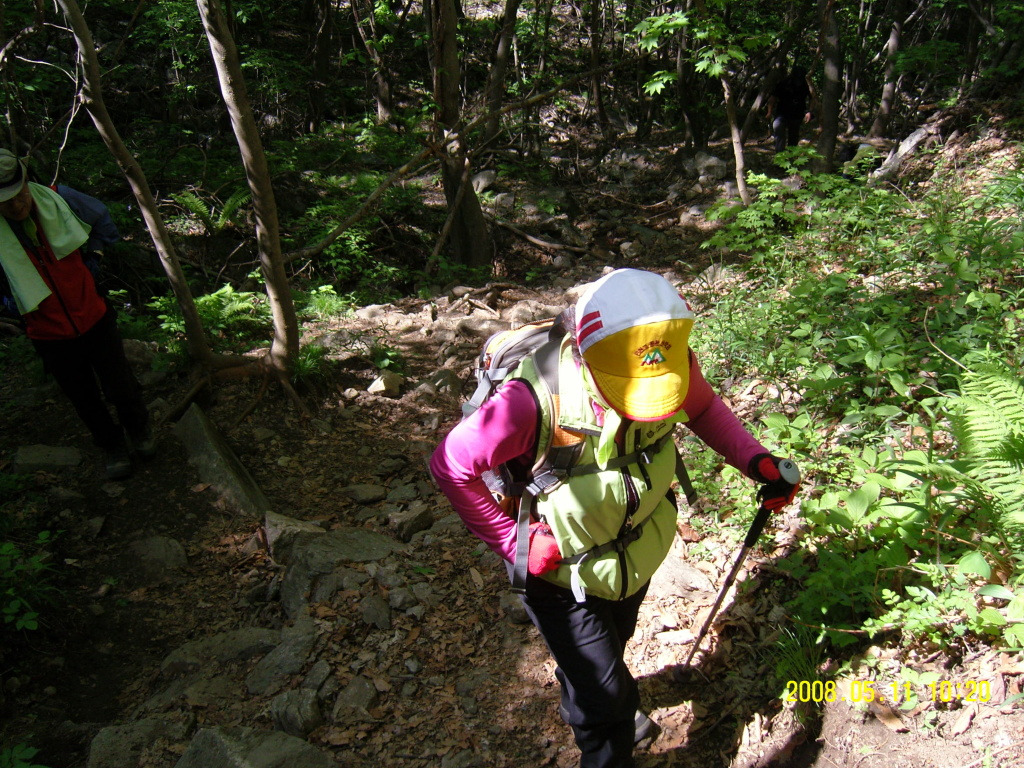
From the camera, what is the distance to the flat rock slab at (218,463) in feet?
15.7

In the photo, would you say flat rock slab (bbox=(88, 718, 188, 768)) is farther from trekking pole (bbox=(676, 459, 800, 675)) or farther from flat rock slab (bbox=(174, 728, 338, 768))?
trekking pole (bbox=(676, 459, 800, 675))

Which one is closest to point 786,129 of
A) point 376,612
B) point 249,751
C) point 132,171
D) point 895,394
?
point 895,394

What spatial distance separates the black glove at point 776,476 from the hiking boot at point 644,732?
1357 mm

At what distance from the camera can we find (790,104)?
12.2 metres

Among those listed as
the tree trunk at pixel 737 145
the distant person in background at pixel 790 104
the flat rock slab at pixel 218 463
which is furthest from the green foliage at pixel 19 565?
the distant person in background at pixel 790 104

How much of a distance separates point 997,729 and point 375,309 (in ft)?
23.4

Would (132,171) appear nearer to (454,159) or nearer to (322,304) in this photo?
(322,304)

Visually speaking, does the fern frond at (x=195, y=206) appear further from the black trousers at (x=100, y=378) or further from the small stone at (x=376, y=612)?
the small stone at (x=376, y=612)

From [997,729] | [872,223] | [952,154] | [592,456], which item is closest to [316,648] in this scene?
[592,456]

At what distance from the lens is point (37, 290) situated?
3.96 metres

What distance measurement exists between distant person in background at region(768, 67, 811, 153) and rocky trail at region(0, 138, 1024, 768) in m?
9.93

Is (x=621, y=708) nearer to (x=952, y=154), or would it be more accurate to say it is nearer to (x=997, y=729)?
(x=997, y=729)

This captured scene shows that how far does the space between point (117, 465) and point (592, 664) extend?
4.21 meters
